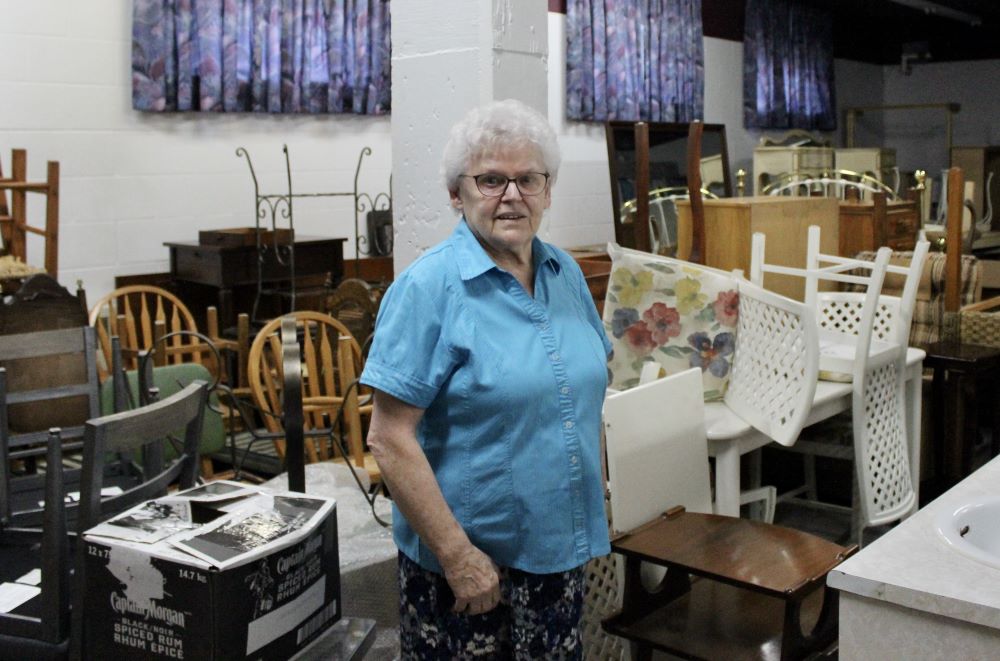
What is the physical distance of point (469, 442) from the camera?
1.71 metres

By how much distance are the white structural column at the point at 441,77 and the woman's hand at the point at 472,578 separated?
4.50 feet

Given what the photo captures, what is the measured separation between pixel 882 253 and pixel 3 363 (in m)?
2.77

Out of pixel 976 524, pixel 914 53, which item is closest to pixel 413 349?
pixel 976 524

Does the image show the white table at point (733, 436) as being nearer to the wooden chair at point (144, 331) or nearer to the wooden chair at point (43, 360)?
the wooden chair at point (43, 360)

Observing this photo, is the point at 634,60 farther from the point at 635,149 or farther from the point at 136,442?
the point at 136,442

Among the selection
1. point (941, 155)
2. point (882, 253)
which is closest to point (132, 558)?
point (882, 253)

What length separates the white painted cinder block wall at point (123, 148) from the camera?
16.4 ft

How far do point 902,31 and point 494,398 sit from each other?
1095 centimetres

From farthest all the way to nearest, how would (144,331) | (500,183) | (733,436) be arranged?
(144,331) < (733,436) < (500,183)

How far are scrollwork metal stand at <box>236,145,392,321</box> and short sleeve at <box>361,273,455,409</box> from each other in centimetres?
351

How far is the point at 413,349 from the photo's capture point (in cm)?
168

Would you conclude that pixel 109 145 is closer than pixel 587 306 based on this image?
No

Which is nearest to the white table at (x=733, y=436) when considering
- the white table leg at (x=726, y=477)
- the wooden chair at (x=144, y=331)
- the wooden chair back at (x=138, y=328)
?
the white table leg at (x=726, y=477)

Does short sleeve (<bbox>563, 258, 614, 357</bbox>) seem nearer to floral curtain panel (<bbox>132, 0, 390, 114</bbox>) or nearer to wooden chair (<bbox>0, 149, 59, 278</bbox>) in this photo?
wooden chair (<bbox>0, 149, 59, 278</bbox>)
